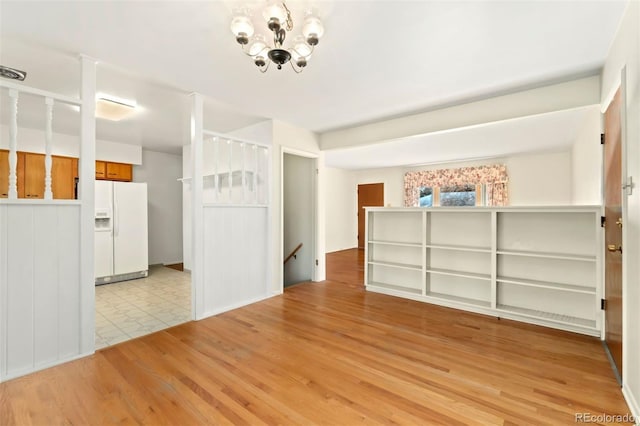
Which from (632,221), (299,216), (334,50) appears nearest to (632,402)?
(632,221)

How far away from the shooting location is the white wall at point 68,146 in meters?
4.59

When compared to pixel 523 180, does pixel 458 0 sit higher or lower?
higher

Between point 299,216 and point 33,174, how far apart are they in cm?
449

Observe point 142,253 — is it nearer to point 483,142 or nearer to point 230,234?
point 230,234

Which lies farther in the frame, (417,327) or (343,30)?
(417,327)

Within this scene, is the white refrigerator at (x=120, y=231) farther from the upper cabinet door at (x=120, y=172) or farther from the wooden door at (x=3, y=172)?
the wooden door at (x=3, y=172)

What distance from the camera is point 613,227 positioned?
237 centimetres

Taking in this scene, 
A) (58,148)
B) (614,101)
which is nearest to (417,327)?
(614,101)

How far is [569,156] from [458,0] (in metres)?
6.29

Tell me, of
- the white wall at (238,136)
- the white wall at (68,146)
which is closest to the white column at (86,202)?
the white wall at (68,146)

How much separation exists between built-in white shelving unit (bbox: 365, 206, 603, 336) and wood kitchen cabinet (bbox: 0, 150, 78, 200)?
17.6 ft

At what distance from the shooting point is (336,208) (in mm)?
8836

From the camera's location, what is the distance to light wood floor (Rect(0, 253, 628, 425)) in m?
→ 1.76

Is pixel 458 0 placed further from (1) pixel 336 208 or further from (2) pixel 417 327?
(1) pixel 336 208
